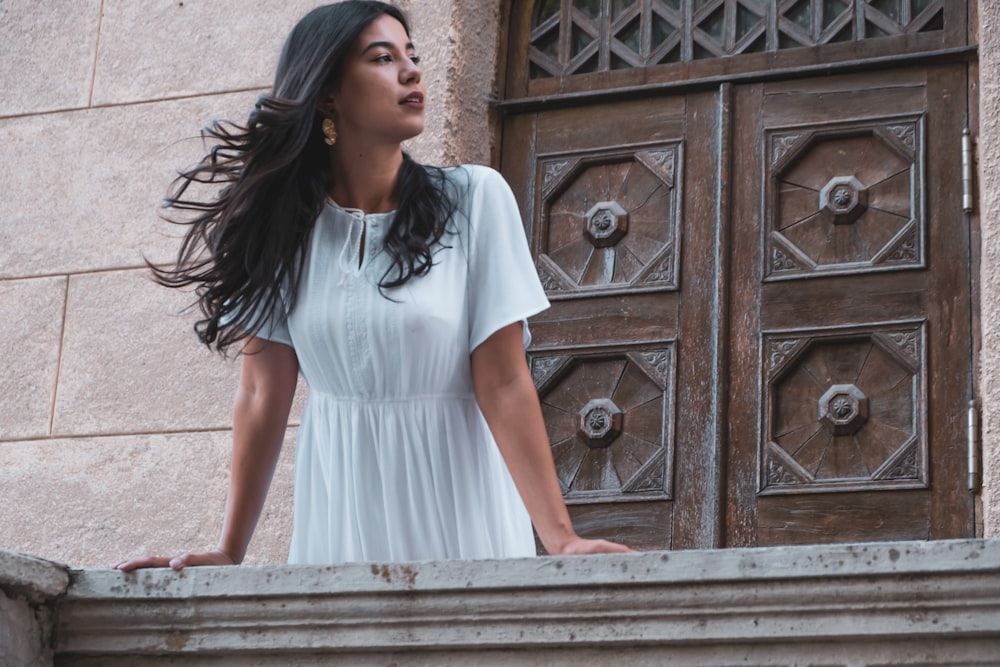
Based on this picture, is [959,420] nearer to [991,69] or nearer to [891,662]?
[991,69]

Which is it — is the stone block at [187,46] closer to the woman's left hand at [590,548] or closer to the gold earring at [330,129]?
the gold earring at [330,129]

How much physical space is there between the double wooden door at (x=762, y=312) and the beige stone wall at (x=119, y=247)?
591 millimetres

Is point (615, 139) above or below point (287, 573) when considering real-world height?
above

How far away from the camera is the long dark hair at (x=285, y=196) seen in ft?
11.3

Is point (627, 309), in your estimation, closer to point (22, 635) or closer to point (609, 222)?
point (609, 222)

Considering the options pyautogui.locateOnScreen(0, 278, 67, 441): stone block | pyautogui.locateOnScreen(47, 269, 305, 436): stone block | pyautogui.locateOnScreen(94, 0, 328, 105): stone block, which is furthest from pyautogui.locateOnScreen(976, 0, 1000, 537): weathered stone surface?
pyautogui.locateOnScreen(0, 278, 67, 441): stone block

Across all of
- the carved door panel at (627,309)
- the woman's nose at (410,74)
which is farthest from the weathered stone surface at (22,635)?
the carved door panel at (627,309)

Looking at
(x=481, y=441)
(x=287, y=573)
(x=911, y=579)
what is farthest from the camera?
(x=481, y=441)

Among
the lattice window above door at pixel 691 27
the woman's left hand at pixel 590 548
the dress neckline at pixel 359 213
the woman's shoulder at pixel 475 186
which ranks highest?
the lattice window above door at pixel 691 27

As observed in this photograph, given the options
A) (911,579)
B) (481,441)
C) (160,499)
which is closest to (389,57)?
(481,441)

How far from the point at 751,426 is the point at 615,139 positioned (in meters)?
1.05

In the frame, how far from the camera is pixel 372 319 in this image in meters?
3.30

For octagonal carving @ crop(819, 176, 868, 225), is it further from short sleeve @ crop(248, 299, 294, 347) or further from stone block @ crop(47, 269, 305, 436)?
short sleeve @ crop(248, 299, 294, 347)

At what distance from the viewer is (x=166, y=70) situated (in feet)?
19.0
